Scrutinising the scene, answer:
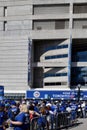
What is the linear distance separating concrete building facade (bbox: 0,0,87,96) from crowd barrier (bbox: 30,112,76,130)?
4807cm

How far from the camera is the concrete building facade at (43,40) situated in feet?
261

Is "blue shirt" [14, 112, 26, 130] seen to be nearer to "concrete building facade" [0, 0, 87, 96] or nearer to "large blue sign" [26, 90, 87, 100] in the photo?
"large blue sign" [26, 90, 87, 100]

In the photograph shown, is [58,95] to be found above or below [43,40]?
below

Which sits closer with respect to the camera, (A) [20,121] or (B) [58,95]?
(A) [20,121]

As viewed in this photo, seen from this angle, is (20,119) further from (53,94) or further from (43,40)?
(43,40)

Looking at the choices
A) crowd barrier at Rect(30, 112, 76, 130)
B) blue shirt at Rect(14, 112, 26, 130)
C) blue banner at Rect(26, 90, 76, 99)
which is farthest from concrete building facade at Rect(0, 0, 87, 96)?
blue shirt at Rect(14, 112, 26, 130)

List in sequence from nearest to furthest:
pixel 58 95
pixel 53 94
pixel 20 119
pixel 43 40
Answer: pixel 20 119 → pixel 58 95 → pixel 53 94 → pixel 43 40

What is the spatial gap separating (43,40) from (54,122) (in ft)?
187

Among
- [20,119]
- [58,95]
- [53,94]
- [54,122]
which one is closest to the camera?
[20,119]

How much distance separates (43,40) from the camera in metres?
83.1

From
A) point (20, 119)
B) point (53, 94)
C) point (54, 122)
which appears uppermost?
point (20, 119)

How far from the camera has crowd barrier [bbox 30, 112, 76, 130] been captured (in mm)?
20328

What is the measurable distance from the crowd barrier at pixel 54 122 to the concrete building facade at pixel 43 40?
48068mm

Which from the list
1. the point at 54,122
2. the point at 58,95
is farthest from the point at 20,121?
the point at 58,95
